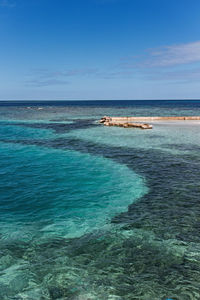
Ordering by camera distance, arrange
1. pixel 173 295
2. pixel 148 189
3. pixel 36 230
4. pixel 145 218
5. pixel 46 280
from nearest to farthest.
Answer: pixel 173 295 → pixel 46 280 → pixel 36 230 → pixel 145 218 → pixel 148 189

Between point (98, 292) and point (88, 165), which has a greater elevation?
point (88, 165)

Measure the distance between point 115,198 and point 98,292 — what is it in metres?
8.13

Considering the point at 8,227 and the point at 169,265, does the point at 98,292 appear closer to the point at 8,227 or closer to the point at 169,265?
the point at 169,265

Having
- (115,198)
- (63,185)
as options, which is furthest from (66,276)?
(63,185)

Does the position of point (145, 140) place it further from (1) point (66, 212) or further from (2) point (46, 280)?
(2) point (46, 280)

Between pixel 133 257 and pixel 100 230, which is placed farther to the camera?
pixel 100 230

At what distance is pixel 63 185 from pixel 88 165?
5.74 m

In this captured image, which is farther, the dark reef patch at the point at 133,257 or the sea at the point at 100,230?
the sea at the point at 100,230

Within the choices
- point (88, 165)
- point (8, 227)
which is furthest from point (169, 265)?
point (88, 165)

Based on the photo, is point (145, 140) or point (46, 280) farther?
point (145, 140)

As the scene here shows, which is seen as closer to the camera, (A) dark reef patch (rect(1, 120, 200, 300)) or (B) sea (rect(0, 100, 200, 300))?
(A) dark reef patch (rect(1, 120, 200, 300))

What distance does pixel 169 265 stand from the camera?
31.0 feet

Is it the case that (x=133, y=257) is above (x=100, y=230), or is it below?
below

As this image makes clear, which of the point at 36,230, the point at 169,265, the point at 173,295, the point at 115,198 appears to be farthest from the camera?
the point at 115,198
